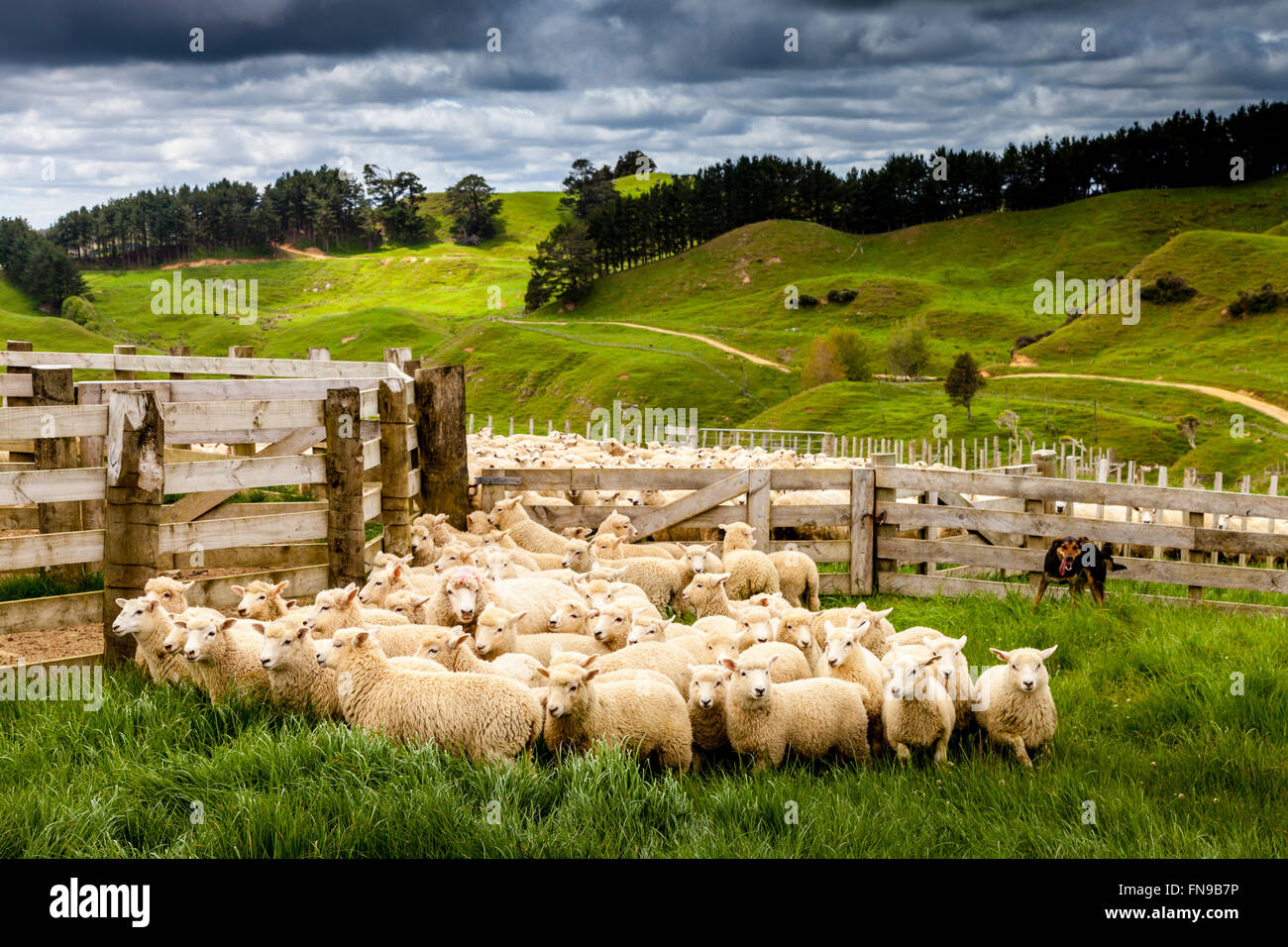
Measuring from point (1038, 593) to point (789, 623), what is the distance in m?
3.70

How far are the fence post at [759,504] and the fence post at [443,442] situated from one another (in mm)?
3679

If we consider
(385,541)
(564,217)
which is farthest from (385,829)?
(564,217)

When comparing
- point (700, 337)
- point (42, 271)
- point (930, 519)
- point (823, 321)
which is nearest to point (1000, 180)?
point (823, 321)

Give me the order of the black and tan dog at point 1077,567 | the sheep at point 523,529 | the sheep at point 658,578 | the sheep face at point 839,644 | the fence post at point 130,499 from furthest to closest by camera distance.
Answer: the sheep at point 523,529 < the sheep at point 658,578 < the black and tan dog at point 1077,567 < the sheep face at point 839,644 < the fence post at point 130,499

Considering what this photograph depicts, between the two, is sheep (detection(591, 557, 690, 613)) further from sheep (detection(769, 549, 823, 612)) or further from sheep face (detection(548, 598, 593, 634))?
sheep face (detection(548, 598, 593, 634))

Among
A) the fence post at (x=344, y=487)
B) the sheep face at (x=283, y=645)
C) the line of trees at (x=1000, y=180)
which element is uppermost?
the line of trees at (x=1000, y=180)

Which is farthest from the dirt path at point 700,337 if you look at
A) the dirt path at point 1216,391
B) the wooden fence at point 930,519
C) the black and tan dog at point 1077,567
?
the black and tan dog at point 1077,567

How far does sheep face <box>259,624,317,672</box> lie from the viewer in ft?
20.7

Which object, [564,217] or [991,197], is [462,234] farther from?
[991,197]

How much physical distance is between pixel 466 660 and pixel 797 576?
5.36m

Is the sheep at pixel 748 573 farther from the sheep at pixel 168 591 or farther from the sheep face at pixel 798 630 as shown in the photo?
the sheep at pixel 168 591

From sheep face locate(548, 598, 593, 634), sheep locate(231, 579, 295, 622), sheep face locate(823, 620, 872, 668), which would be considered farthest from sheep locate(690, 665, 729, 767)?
sheep locate(231, 579, 295, 622)

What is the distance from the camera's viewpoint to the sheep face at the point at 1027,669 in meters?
6.53

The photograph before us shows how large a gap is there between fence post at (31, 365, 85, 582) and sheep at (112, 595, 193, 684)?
10.1ft
